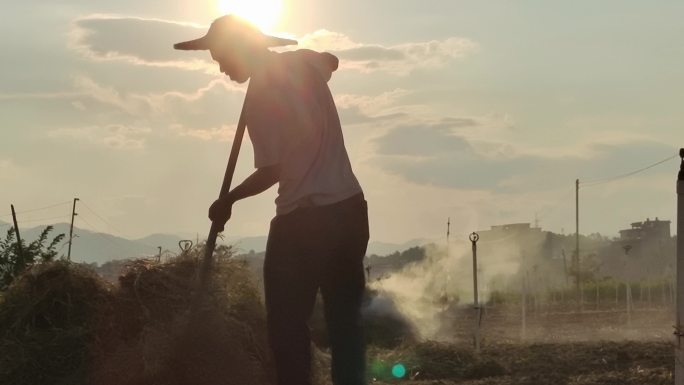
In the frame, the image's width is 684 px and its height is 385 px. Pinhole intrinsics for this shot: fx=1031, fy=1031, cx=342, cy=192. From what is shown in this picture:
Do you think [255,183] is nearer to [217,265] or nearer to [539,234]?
[217,265]

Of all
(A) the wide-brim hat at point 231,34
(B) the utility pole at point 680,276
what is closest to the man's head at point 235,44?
(A) the wide-brim hat at point 231,34

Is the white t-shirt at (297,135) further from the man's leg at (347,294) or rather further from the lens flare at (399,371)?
the lens flare at (399,371)

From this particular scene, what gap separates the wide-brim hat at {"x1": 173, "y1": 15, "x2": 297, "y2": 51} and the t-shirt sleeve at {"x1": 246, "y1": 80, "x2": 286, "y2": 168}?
12.6 inches

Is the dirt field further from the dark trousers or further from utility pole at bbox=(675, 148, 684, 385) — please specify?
the dark trousers

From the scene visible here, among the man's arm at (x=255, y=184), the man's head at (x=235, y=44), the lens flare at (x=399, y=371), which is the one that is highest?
the man's head at (x=235, y=44)

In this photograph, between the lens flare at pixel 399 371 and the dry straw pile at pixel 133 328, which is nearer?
the dry straw pile at pixel 133 328

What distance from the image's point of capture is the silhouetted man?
14.1 ft

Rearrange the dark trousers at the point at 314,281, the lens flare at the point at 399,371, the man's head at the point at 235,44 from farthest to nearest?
the lens flare at the point at 399,371 < the man's head at the point at 235,44 < the dark trousers at the point at 314,281

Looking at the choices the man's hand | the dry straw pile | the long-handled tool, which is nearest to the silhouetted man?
the man's hand

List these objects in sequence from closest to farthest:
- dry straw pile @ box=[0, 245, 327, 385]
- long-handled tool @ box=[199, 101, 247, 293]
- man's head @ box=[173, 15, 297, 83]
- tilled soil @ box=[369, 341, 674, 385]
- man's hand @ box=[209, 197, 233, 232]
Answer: man's head @ box=[173, 15, 297, 83] → man's hand @ box=[209, 197, 233, 232] → long-handled tool @ box=[199, 101, 247, 293] → dry straw pile @ box=[0, 245, 327, 385] → tilled soil @ box=[369, 341, 674, 385]

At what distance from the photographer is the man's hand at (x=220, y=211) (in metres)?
4.68

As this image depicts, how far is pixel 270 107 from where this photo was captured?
4242 mm

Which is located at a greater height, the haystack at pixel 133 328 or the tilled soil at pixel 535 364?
the haystack at pixel 133 328

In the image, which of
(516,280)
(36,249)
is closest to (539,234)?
(516,280)
